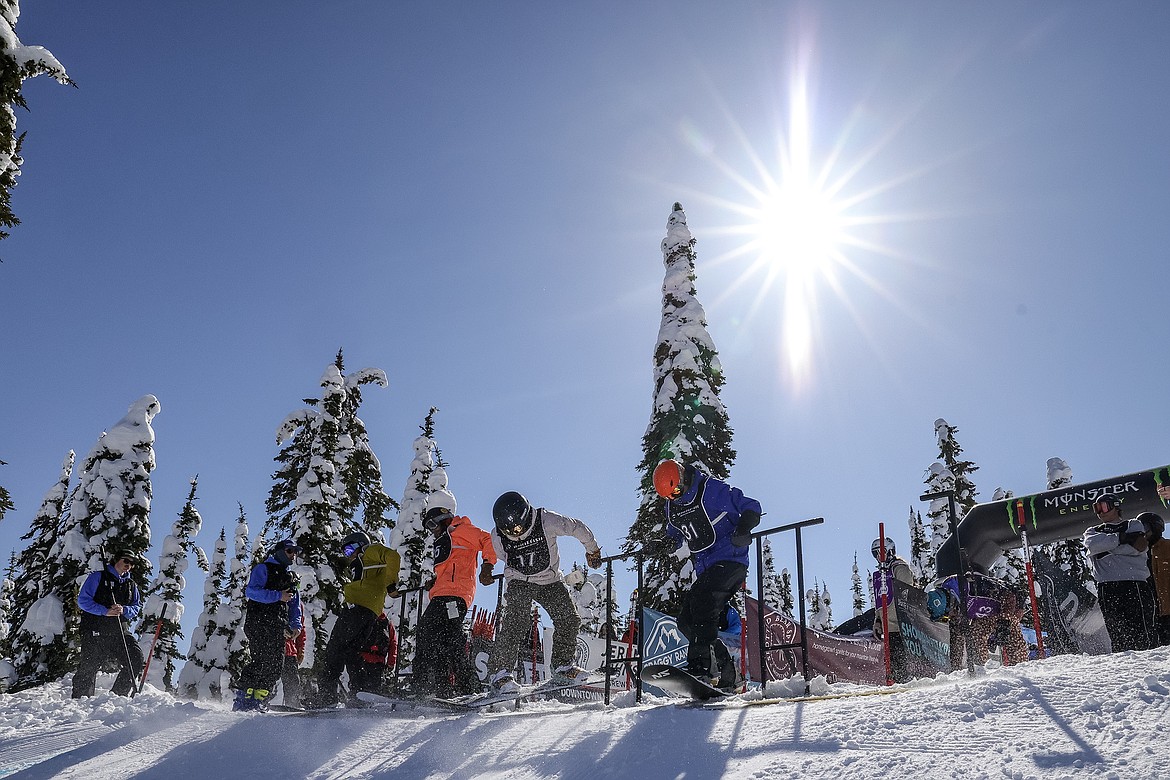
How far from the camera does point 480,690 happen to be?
8.12m

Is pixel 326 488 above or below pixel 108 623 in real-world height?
above

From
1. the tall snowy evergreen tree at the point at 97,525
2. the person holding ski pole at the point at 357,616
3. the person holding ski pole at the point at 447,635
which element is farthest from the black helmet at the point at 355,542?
the tall snowy evergreen tree at the point at 97,525

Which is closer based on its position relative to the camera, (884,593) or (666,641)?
(666,641)

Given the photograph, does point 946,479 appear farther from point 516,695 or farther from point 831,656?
point 516,695

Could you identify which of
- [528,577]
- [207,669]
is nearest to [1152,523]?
[528,577]

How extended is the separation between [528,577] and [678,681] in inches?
103

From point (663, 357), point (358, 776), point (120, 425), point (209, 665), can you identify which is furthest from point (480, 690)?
point (209, 665)

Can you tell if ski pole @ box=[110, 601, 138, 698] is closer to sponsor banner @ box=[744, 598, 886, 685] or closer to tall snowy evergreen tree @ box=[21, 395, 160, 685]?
tall snowy evergreen tree @ box=[21, 395, 160, 685]

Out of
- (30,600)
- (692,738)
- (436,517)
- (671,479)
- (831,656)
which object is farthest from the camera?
(30,600)

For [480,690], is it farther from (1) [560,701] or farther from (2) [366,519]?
Result: (2) [366,519]

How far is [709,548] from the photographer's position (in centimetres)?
651

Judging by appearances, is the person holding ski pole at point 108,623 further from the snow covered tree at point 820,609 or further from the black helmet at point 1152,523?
the snow covered tree at point 820,609

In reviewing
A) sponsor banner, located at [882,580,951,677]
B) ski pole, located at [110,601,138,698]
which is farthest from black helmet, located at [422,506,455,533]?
sponsor banner, located at [882,580,951,677]

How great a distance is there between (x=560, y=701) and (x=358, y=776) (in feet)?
11.8
